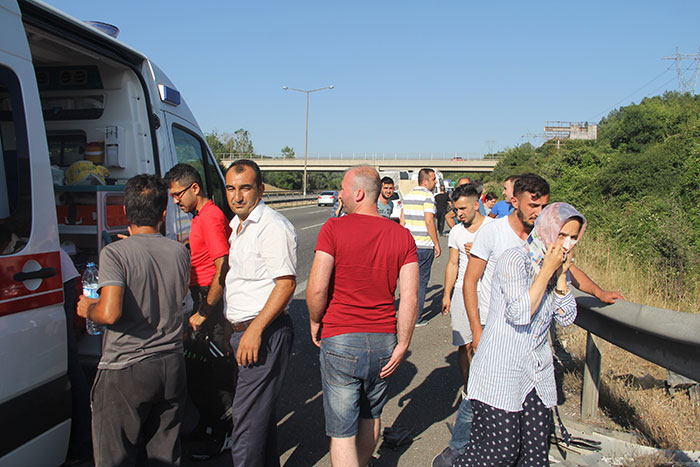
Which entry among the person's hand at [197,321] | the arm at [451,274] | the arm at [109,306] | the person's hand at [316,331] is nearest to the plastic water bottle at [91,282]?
the person's hand at [197,321]

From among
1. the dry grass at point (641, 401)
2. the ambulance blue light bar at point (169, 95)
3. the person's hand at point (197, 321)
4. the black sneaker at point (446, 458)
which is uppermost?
the ambulance blue light bar at point (169, 95)

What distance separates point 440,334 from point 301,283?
10.3 feet

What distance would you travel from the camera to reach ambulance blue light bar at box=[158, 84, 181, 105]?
459cm

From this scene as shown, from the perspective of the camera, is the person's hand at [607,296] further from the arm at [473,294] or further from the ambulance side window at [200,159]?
the ambulance side window at [200,159]

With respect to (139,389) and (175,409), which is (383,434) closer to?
(175,409)

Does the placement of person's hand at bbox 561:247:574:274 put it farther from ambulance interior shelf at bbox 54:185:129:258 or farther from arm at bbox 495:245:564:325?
ambulance interior shelf at bbox 54:185:129:258

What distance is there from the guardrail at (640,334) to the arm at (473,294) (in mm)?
806

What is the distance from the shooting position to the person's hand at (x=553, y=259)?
8.46 feet

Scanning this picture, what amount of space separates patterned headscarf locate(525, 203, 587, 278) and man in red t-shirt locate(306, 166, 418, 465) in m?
0.66

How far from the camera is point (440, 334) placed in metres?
6.93

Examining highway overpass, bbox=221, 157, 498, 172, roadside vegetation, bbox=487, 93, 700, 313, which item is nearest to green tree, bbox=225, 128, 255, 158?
highway overpass, bbox=221, 157, 498, 172

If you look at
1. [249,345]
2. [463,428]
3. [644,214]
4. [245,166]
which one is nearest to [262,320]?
[249,345]

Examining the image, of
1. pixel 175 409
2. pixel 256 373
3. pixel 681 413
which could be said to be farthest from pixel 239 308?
pixel 681 413

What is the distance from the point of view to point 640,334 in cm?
326
